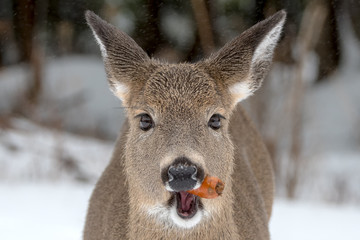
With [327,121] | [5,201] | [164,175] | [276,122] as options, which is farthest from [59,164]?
[164,175]

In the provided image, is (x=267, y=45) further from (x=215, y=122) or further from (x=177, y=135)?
(x=177, y=135)

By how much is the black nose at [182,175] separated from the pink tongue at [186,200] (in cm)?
19

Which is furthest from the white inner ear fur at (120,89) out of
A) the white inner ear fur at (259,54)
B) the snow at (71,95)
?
the snow at (71,95)

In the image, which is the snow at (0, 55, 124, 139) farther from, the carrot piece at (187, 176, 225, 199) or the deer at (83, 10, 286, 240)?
the carrot piece at (187, 176, 225, 199)

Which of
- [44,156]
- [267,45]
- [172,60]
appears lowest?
[267,45]

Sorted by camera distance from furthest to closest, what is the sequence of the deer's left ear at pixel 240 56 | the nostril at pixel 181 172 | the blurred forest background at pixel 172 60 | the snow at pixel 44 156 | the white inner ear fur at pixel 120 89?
the snow at pixel 44 156
the blurred forest background at pixel 172 60
the white inner ear fur at pixel 120 89
the deer's left ear at pixel 240 56
the nostril at pixel 181 172

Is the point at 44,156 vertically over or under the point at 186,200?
over

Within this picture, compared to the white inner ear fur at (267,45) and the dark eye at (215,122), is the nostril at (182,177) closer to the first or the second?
the dark eye at (215,122)

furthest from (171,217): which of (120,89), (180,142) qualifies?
(120,89)

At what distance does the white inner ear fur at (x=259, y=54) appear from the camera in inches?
157

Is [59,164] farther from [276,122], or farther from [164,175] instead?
[164,175]

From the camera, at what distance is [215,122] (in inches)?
145

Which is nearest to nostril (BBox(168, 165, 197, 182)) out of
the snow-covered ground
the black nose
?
the black nose

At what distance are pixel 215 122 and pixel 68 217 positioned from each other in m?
3.84
